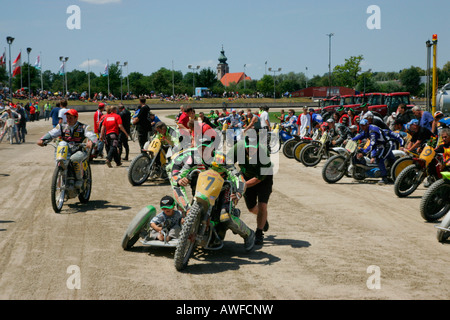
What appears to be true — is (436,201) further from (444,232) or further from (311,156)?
(311,156)

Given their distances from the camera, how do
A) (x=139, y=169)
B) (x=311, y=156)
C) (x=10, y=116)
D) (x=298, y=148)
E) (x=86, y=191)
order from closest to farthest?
(x=86, y=191)
(x=139, y=169)
(x=311, y=156)
(x=298, y=148)
(x=10, y=116)

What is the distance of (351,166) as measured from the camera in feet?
46.1

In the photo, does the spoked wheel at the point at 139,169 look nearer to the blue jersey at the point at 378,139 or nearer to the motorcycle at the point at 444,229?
the blue jersey at the point at 378,139

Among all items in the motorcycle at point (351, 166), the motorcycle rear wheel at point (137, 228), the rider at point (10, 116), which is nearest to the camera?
the motorcycle rear wheel at point (137, 228)

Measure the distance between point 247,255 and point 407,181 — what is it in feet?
18.8

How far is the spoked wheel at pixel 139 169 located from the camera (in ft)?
43.4

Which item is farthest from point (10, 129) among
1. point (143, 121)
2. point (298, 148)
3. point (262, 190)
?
point (262, 190)

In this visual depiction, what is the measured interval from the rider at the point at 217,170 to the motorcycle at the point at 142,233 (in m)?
0.59

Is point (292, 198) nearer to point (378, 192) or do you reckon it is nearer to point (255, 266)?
point (378, 192)

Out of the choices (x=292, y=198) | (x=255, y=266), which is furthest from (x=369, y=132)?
(x=255, y=266)

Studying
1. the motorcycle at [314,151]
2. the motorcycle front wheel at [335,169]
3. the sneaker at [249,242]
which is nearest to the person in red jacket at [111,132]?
the motorcycle at [314,151]

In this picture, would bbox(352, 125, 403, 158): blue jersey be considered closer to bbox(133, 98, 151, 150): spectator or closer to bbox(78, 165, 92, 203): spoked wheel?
bbox(133, 98, 151, 150): spectator

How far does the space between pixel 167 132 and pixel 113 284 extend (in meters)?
8.02
